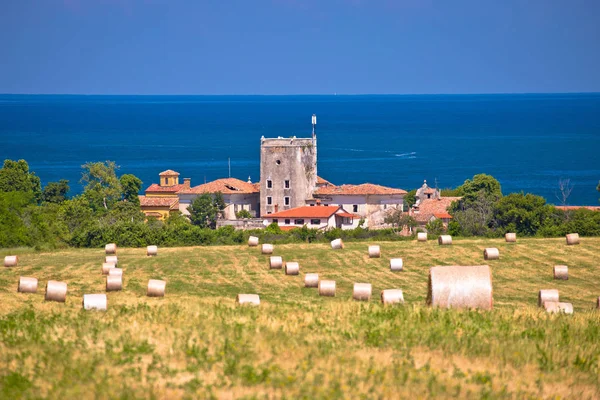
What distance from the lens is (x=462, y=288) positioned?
24.0 metres

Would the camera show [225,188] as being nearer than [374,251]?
No

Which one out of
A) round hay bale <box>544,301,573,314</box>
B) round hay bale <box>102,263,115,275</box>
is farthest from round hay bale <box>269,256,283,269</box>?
round hay bale <box>544,301,573,314</box>

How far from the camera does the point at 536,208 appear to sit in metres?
72.7

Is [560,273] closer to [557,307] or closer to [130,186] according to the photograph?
[557,307]

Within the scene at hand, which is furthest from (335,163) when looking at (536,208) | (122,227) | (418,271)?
(418,271)

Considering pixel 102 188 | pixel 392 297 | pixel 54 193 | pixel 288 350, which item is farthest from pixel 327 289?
pixel 54 193

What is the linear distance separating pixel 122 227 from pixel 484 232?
2356cm

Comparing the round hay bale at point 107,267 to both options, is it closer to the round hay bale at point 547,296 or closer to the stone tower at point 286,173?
the round hay bale at point 547,296

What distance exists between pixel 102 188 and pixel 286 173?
66.0ft

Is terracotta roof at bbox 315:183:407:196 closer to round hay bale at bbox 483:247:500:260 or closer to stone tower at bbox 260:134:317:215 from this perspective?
stone tower at bbox 260:134:317:215

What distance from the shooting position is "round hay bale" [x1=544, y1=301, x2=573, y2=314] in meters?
25.2

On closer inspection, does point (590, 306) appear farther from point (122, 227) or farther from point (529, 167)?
point (529, 167)

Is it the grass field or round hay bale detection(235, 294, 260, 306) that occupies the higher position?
round hay bale detection(235, 294, 260, 306)

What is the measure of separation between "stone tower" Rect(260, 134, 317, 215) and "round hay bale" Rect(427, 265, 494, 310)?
65.8 metres
